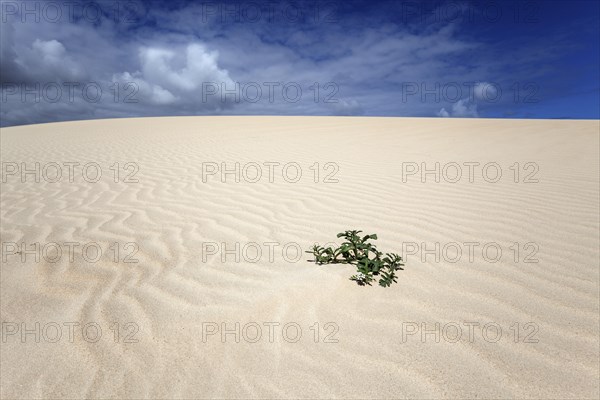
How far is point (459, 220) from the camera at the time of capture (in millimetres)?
3916

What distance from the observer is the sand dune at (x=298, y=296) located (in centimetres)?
166

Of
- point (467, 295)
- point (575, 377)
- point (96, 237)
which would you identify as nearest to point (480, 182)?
point (467, 295)

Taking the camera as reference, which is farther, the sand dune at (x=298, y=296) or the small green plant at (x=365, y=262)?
the small green plant at (x=365, y=262)

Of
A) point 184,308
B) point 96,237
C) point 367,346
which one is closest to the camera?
point 367,346

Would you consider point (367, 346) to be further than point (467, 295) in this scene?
No

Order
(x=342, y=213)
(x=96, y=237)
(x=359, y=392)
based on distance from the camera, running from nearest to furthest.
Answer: (x=359, y=392) < (x=96, y=237) < (x=342, y=213)

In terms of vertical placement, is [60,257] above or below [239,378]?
above

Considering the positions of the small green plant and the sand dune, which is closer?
the sand dune

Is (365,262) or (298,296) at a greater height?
(365,262)

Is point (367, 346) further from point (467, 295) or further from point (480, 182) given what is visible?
point (480, 182)

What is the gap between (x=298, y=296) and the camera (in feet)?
7.56

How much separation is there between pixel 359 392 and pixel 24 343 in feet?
6.84

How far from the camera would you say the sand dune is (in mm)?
1660

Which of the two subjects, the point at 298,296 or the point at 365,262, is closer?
the point at 298,296
